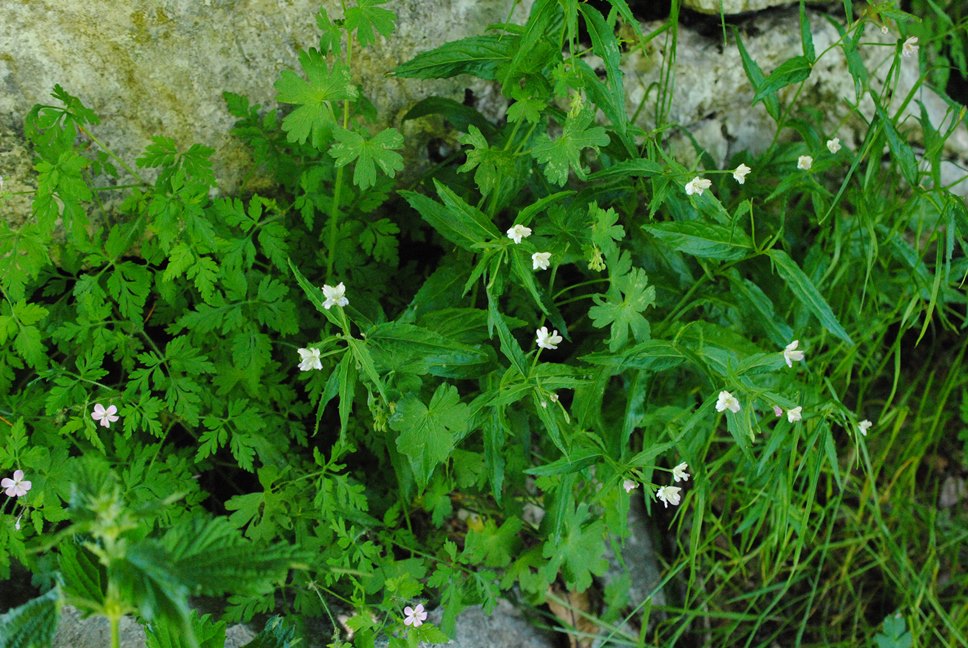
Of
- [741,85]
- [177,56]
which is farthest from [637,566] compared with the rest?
[177,56]

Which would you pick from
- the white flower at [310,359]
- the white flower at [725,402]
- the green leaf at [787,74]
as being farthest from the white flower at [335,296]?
the green leaf at [787,74]

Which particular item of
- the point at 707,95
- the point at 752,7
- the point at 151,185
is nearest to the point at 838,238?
the point at 707,95

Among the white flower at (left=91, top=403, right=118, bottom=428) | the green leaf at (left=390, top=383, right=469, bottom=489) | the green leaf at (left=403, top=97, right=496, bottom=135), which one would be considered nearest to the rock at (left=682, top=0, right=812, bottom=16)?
the green leaf at (left=403, top=97, right=496, bottom=135)

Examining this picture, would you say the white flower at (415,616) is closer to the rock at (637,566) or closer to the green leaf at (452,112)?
the rock at (637,566)

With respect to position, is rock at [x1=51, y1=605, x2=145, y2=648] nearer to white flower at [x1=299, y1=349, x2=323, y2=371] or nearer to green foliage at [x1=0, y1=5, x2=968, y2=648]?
green foliage at [x1=0, y1=5, x2=968, y2=648]

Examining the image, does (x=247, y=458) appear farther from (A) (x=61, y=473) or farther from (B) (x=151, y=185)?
(B) (x=151, y=185)
